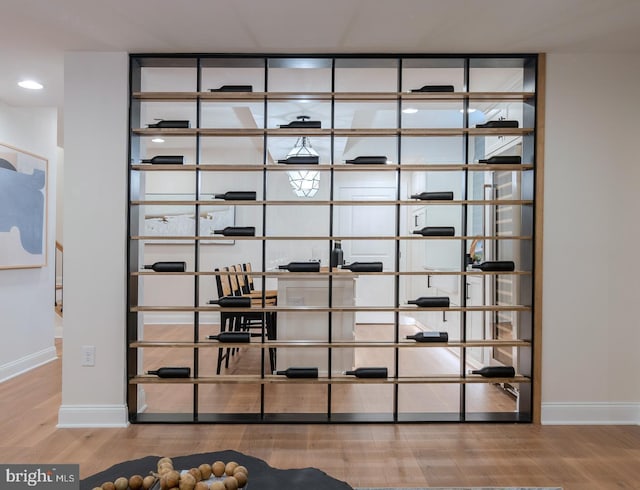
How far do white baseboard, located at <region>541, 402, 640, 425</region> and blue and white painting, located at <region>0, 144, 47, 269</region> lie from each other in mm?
4509

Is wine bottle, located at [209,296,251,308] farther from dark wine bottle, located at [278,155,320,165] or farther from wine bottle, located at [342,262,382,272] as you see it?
dark wine bottle, located at [278,155,320,165]

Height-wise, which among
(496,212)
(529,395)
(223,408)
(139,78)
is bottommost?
(223,408)

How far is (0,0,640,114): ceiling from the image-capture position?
100 inches

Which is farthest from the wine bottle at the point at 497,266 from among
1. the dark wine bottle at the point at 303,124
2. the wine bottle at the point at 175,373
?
the wine bottle at the point at 175,373

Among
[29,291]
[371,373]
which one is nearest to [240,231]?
[371,373]

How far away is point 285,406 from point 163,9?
273 centimetres

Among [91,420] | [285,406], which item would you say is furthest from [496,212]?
[91,420]

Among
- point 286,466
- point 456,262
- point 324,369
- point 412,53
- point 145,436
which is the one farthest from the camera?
point 456,262

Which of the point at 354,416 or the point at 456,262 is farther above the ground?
the point at 456,262

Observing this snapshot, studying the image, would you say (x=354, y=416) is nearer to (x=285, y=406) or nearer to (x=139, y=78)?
(x=285, y=406)

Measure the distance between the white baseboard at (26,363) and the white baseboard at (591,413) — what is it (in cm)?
437

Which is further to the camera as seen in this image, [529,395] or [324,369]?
[324,369]

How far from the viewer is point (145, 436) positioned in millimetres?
2945

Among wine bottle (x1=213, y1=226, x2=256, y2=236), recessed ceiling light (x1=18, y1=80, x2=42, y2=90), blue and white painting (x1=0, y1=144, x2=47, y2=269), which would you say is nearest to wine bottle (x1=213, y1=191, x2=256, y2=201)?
wine bottle (x1=213, y1=226, x2=256, y2=236)
